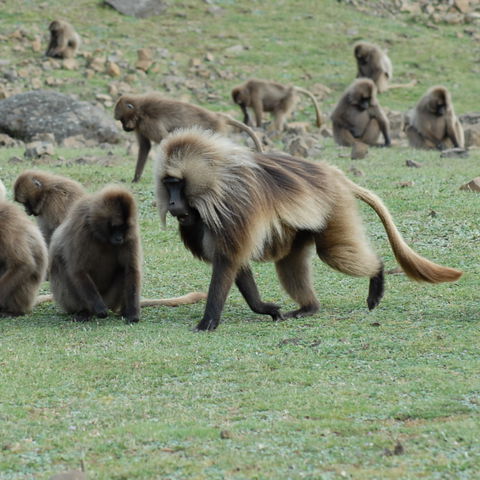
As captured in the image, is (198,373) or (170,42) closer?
(198,373)

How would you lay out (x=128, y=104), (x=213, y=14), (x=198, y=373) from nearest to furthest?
(x=198, y=373) → (x=128, y=104) → (x=213, y=14)

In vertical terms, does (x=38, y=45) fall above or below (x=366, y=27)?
below

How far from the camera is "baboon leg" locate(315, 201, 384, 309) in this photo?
8602 millimetres

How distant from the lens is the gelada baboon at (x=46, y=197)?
10250 mm

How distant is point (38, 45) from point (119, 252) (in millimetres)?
20553

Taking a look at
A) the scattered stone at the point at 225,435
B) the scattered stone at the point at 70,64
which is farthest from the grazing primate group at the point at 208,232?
the scattered stone at the point at 70,64

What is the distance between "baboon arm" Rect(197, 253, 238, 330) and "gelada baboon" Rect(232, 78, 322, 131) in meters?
15.5

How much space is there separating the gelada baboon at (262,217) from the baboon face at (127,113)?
7.13 metres

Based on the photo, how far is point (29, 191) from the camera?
10.2 metres

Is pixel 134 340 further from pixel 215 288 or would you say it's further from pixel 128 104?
pixel 128 104

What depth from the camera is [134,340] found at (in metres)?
7.97

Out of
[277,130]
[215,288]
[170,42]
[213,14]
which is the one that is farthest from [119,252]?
[213,14]

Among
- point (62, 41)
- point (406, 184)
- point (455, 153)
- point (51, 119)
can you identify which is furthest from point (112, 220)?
point (62, 41)

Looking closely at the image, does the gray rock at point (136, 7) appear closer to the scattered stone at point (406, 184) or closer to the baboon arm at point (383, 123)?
the baboon arm at point (383, 123)
